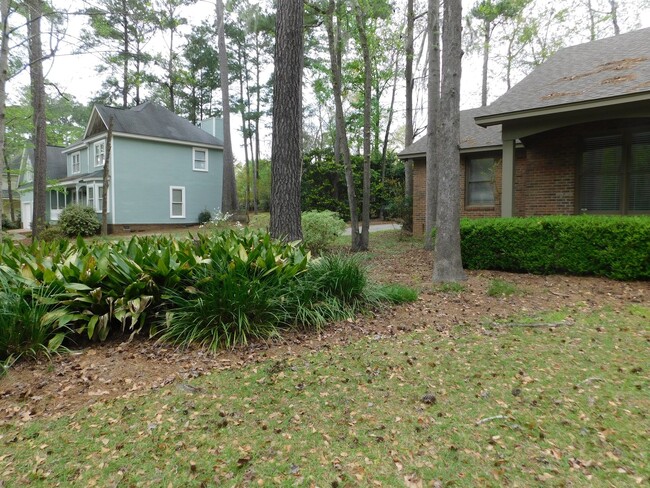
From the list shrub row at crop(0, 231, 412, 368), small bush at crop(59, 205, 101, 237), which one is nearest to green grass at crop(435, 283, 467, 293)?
shrub row at crop(0, 231, 412, 368)

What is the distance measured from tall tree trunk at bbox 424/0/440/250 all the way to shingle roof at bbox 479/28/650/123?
51.6 inches

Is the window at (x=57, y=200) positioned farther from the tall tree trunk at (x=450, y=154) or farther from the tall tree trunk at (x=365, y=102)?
the tall tree trunk at (x=450, y=154)

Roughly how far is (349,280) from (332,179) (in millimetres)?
17255

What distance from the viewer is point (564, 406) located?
2723 mm

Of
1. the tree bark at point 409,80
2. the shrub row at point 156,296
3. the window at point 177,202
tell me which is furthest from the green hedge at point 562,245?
the window at point 177,202

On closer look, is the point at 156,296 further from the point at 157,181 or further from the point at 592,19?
the point at 592,19

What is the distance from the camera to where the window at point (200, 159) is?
23062 millimetres

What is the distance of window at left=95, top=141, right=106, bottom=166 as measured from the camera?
21.4m

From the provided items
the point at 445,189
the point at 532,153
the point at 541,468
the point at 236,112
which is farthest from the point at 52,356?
the point at 236,112

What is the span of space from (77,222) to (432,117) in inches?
633

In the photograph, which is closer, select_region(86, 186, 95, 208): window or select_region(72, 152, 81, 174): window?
select_region(86, 186, 95, 208): window

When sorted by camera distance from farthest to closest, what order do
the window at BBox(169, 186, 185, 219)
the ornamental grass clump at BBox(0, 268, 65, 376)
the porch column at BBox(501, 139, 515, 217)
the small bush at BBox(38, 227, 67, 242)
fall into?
1. the window at BBox(169, 186, 185, 219)
2. the small bush at BBox(38, 227, 67, 242)
3. the porch column at BBox(501, 139, 515, 217)
4. the ornamental grass clump at BBox(0, 268, 65, 376)

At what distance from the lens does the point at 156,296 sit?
4.06 meters

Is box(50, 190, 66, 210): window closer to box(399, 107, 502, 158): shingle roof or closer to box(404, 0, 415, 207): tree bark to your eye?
box(404, 0, 415, 207): tree bark
